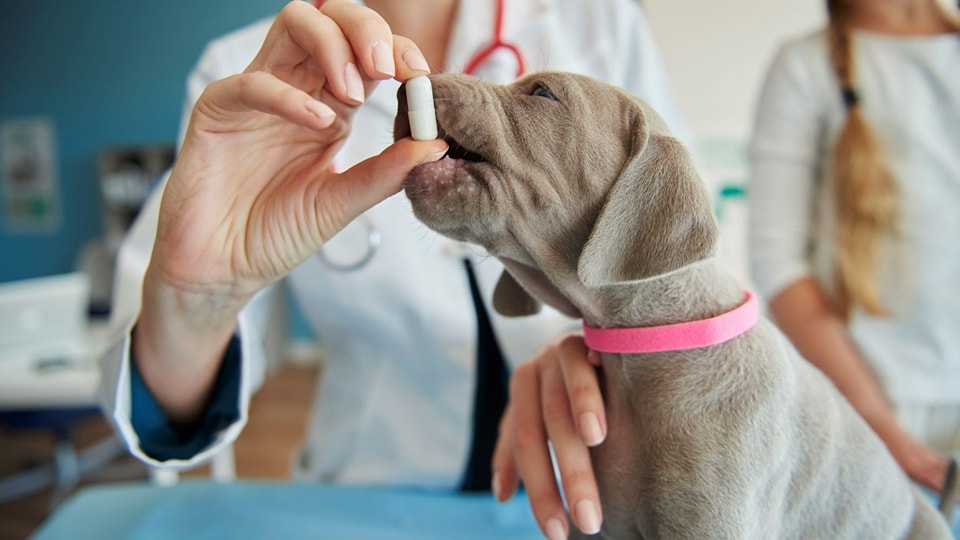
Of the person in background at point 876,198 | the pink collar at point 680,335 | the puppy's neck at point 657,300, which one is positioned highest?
the puppy's neck at point 657,300

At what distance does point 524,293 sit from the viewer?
807mm

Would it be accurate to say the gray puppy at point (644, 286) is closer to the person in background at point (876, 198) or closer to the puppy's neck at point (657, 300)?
the puppy's neck at point (657, 300)

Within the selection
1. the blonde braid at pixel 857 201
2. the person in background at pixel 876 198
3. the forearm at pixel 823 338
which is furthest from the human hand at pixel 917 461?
the blonde braid at pixel 857 201

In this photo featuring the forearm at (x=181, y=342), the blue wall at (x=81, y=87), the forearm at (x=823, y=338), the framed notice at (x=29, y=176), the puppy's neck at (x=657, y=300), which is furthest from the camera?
the framed notice at (x=29, y=176)

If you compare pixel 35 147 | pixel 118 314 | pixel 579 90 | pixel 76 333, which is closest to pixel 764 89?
pixel 579 90

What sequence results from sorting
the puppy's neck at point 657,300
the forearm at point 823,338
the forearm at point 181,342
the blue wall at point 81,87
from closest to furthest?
the puppy's neck at point 657,300
the forearm at point 181,342
the forearm at point 823,338
the blue wall at point 81,87

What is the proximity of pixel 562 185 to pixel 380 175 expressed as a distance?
0.59 ft

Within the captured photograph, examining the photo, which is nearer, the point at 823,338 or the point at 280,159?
the point at 280,159

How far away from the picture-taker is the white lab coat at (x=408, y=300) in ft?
3.59

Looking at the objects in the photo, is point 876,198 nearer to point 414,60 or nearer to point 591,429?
point 591,429

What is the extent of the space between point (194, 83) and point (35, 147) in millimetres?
4687

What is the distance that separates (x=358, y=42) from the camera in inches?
23.5

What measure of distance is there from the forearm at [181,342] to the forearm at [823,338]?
1045 millimetres

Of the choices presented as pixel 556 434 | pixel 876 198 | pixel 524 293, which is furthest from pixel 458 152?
pixel 876 198
